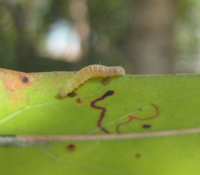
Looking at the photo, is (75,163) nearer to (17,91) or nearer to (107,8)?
(17,91)

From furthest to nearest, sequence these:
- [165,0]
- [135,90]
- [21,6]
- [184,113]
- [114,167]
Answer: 1. [21,6]
2. [165,0]
3. [135,90]
4. [184,113]
5. [114,167]

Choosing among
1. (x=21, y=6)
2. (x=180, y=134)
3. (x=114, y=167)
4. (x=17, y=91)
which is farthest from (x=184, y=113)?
(x=21, y=6)

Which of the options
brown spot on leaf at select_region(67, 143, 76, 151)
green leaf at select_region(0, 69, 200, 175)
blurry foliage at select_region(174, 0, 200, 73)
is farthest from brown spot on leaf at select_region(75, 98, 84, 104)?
blurry foliage at select_region(174, 0, 200, 73)

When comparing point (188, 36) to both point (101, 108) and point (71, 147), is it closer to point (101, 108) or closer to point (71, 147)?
point (101, 108)

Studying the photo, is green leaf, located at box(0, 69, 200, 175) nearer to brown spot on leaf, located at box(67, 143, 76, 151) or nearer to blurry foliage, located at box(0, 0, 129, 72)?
brown spot on leaf, located at box(67, 143, 76, 151)

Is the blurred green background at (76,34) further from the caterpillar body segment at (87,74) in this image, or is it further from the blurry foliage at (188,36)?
the caterpillar body segment at (87,74)
